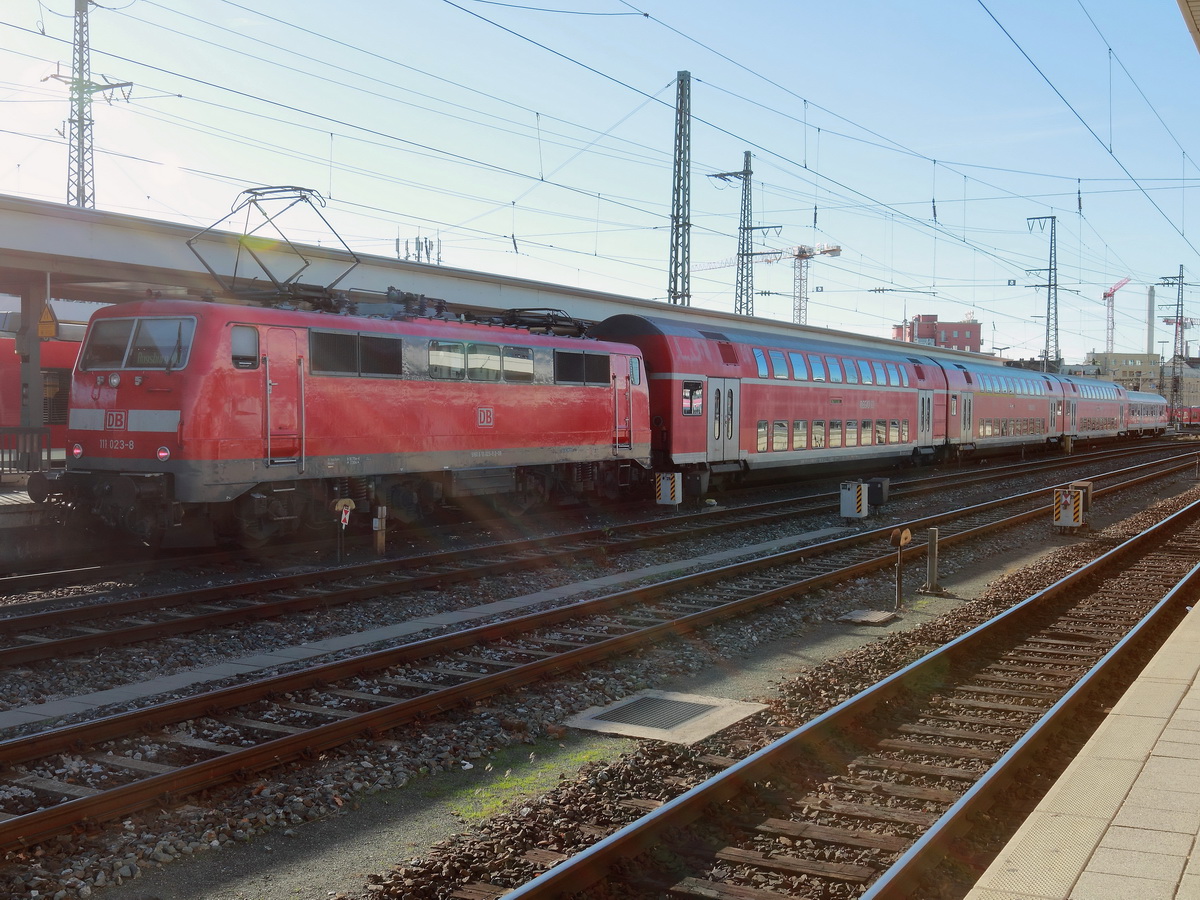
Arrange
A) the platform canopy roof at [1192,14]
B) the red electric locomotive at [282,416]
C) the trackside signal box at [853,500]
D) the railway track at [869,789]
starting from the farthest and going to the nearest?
the trackside signal box at [853,500]
the red electric locomotive at [282,416]
the platform canopy roof at [1192,14]
the railway track at [869,789]

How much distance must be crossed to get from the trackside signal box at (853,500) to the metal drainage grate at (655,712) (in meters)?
12.8

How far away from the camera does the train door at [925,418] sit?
34.9 meters

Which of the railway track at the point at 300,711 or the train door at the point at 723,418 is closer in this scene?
the railway track at the point at 300,711

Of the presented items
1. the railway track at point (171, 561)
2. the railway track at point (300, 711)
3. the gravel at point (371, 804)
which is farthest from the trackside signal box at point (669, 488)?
the gravel at point (371, 804)

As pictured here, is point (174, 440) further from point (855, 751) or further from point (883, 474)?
point (883, 474)

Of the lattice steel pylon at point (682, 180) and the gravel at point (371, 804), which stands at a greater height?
the lattice steel pylon at point (682, 180)

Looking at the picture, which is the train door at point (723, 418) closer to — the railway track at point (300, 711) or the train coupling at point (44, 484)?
the railway track at point (300, 711)

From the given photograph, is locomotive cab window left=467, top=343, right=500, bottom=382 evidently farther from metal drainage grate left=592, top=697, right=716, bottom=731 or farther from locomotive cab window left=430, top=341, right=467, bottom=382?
metal drainage grate left=592, top=697, right=716, bottom=731

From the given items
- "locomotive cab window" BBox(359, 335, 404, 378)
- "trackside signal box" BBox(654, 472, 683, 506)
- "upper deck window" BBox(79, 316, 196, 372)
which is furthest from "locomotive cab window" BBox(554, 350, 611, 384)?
"upper deck window" BBox(79, 316, 196, 372)

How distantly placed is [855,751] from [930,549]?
751 centimetres

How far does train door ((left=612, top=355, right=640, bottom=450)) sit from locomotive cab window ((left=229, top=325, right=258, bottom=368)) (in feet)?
27.9

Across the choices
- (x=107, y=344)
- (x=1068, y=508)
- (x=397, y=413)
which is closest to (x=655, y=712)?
(x=397, y=413)

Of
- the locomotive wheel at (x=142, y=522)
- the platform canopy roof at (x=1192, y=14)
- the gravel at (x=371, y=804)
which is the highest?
the platform canopy roof at (x=1192, y=14)

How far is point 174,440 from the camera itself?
13.5 metres
